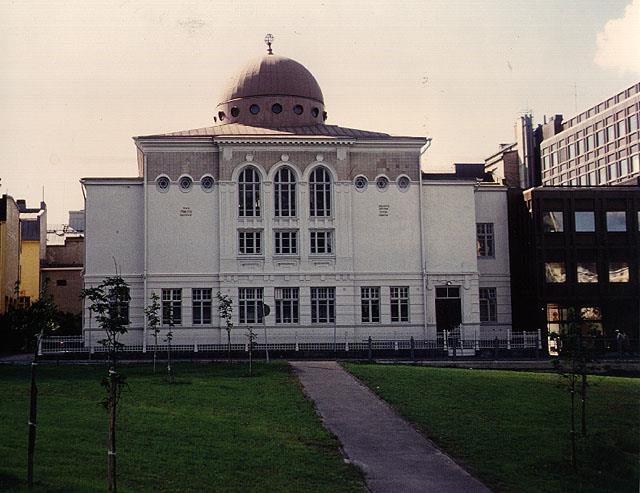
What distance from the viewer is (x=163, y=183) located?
5212 centimetres

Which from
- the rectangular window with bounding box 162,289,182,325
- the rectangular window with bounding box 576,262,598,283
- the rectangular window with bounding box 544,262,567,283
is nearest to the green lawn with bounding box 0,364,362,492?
the rectangular window with bounding box 162,289,182,325

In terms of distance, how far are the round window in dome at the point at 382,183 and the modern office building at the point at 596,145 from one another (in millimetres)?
42179

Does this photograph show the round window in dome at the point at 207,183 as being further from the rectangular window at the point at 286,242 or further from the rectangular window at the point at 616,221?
the rectangular window at the point at 616,221

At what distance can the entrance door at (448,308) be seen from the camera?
53.3 metres

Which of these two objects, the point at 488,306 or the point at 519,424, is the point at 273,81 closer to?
the point at 488,306

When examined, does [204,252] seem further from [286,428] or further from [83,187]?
[286,428]

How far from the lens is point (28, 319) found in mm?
19078

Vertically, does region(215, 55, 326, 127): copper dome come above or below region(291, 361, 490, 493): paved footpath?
above

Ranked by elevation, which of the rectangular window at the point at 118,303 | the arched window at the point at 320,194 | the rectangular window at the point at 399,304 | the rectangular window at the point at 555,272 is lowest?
the rectangular window at the point at 118,303

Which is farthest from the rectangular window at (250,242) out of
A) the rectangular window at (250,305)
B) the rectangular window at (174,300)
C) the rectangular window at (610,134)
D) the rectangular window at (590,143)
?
the rectangular window at (590,143)

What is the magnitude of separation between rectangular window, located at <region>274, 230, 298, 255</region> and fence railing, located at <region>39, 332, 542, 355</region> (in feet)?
16.8

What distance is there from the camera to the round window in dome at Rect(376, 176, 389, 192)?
5319 cm

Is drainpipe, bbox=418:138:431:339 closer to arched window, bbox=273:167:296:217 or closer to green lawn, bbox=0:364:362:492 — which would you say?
arched window, bbox=273:167:296:217

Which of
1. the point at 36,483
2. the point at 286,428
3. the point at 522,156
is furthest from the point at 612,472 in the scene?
the point at 522,156
